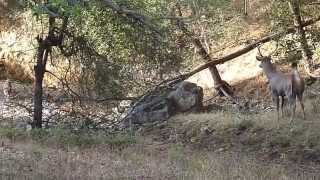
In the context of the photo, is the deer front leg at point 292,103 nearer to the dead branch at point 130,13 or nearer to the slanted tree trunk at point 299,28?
the slanted tree trunk at point 299,28

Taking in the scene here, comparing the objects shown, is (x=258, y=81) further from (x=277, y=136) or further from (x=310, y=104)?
(x=277, y=136)

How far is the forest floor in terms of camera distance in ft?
33.5

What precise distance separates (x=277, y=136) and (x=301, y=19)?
6.33 meters

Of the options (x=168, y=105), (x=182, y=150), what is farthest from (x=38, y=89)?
(x=182, y=150)

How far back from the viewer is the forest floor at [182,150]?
1022cm

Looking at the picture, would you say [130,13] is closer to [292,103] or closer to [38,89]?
[292,103]

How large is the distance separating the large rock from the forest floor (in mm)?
833

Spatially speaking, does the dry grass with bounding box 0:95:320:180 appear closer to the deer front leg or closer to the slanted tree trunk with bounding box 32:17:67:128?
the deer front leg

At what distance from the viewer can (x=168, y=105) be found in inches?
840

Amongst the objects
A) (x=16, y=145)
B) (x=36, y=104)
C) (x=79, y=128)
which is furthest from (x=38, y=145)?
(x=36, y=104)

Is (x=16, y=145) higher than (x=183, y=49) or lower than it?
lower

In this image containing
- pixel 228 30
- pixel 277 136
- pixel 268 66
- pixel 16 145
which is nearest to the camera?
pixel 16 145

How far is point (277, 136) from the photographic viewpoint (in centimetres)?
1474

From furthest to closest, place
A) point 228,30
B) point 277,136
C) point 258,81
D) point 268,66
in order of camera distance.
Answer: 1. point 258,81
2. point 228,30
3. point 268,66
4. point 277,136
